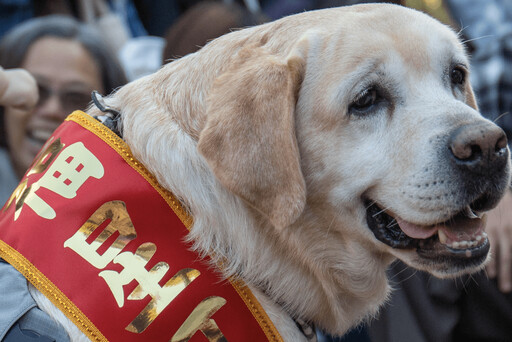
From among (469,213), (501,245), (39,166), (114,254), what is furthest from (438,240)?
(39,166)

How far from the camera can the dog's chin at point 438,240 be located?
2023 mm

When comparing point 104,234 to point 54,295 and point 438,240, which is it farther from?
point 438,240

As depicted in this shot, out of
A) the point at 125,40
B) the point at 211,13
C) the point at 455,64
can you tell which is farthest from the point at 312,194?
the point at 125,40

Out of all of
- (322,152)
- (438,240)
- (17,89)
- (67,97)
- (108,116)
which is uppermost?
(17,89)

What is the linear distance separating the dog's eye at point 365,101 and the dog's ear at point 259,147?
0.75ft

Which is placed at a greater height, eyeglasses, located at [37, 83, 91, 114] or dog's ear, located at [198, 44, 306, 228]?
dog's ear, located at [198, 44, 306, 228]

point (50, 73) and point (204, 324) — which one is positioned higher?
point (50, 73)

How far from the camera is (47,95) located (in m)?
3.61

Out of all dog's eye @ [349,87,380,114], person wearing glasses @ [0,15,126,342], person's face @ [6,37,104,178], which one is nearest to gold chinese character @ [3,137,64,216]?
dog's eye @ [349,87,380,114]

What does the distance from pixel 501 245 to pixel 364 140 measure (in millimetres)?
1222

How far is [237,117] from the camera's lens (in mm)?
1961

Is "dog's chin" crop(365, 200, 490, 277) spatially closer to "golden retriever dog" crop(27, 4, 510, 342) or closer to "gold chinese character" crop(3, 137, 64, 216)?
"golden retriever dog" crop(27, 4, 510, 342)

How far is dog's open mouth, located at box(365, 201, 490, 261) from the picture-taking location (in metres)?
2.02

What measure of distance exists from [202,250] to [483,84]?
2.21 meters
